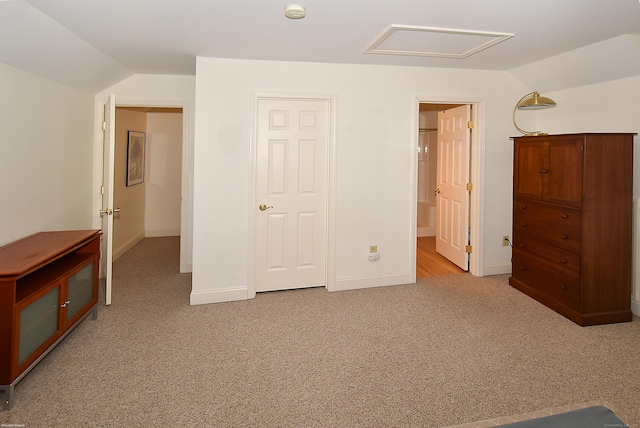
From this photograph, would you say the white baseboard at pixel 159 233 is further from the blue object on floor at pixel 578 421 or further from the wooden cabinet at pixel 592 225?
the blue object on floor at pixel 578 421

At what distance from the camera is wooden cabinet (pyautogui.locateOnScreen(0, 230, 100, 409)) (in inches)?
79.9

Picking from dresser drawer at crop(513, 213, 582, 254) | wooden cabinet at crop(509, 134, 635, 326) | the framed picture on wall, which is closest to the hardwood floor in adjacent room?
dresser drawer at crop(513, 213, 582, 254)

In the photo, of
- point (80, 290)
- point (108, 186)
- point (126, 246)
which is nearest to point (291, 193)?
point (108, 186)

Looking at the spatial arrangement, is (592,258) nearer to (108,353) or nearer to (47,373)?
(108,353)

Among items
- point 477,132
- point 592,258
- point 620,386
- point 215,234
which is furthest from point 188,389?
point 477,132

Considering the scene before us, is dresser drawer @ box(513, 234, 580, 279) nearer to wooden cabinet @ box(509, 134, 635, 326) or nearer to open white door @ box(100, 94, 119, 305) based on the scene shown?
wooden cabinet @ box(509, 134, 635, 326)

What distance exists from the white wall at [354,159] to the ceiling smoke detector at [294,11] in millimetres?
1227

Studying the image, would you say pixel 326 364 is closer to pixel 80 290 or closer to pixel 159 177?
pixel 80 290

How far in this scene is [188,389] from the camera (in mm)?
2244

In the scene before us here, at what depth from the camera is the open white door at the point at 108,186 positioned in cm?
334

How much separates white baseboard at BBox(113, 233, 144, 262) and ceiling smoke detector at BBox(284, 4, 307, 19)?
4170 millimetres

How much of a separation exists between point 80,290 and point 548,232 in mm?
4138

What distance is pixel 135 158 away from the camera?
5965 mm

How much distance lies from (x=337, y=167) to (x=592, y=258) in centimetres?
241
